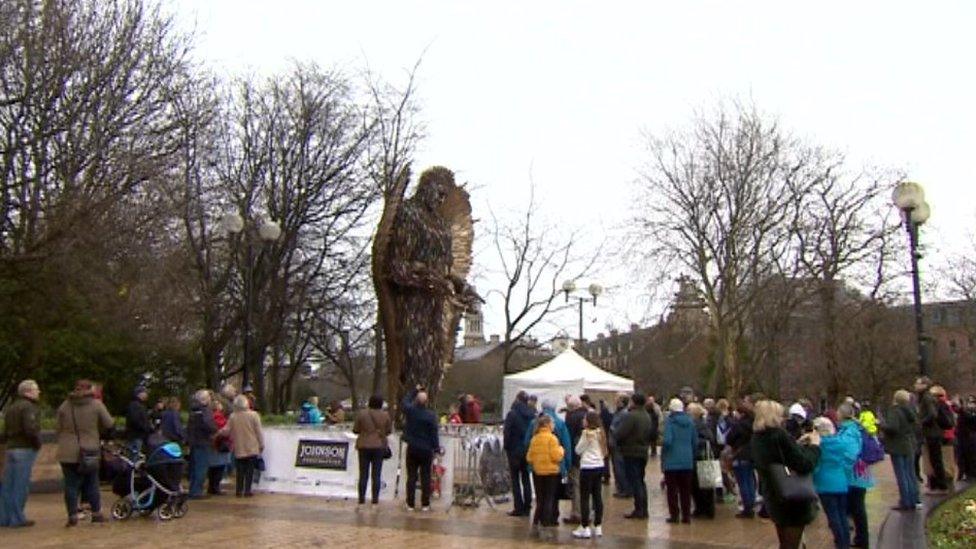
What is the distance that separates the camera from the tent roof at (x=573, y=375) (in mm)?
24250

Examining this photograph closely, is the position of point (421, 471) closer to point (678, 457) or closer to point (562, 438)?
point (562, 438)

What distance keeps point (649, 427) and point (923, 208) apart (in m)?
6.85

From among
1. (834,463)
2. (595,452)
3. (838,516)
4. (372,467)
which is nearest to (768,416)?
(834,463)

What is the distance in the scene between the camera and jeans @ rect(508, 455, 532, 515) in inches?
520

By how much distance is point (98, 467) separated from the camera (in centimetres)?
1184

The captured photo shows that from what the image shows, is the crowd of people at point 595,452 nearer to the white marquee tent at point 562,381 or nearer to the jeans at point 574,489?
the jeans at point 574,489

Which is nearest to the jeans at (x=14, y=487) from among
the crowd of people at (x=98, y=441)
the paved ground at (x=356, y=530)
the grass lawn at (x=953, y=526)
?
the crowd of people at (x=98, y=441)

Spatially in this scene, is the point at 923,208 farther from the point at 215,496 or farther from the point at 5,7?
the point at 5,7

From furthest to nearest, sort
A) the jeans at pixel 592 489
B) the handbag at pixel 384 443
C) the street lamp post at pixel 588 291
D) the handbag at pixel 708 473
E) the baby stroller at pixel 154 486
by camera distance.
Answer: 1. the street lamp post at pixel 588 291
2. the handbag at pixel 384 443
3. the handbag at pixel 708 473
4. the baby stroller at pixel 154 486
5. the jeans at pixel 592 489

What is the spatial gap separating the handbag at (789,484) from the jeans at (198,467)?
9.99 m

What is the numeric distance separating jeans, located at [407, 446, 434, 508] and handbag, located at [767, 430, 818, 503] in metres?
6.33

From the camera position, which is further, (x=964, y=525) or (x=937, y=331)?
(x=937, y=331)

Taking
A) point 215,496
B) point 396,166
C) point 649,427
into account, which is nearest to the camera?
point 649,427

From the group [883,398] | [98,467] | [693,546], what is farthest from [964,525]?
[883,398]
